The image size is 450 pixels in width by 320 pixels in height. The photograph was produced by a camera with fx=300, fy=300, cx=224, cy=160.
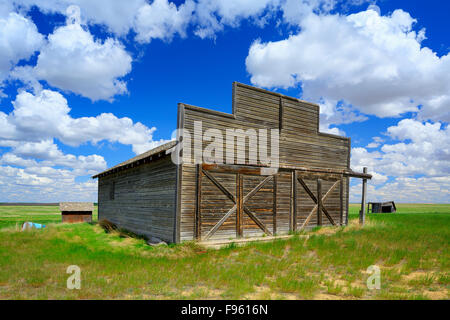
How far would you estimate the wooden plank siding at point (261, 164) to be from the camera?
1344cm

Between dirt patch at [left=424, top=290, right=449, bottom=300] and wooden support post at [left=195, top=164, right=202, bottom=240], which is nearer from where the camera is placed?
dirt patch at [left=424, top=290, right=449, bottom=300]

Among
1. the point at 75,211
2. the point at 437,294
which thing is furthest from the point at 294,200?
the point at 75,211

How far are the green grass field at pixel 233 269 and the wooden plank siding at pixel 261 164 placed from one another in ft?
5.16

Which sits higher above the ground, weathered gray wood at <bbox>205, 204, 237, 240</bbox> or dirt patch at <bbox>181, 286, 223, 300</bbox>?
weathered gray wood at <bbox>205, 204, 237, 240</bbox>

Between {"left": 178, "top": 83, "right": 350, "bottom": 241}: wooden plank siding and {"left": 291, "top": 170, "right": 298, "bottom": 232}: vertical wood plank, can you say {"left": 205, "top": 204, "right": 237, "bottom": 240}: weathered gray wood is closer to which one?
{"left": 178, "top": 83, "right": 350, "bottom": 241}: wooden plank siding

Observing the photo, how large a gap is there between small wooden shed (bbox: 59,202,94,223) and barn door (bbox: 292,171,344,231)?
20.3 metres

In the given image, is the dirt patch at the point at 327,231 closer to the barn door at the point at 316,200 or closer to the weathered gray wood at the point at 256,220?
the barn door at the point at 316,200

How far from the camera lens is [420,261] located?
1127 centimetres

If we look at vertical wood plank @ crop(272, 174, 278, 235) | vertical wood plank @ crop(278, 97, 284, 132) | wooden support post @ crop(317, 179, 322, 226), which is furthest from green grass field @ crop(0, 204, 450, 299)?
vertical wood plank @ crop(278, 97, 284, 132)

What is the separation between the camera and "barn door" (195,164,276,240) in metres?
13.5

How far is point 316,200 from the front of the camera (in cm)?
1797

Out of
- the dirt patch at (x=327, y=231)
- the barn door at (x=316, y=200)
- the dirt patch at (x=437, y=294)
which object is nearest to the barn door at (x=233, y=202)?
the barn door at (x=316, y=200)

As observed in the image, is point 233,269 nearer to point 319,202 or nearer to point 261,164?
point 261,164
